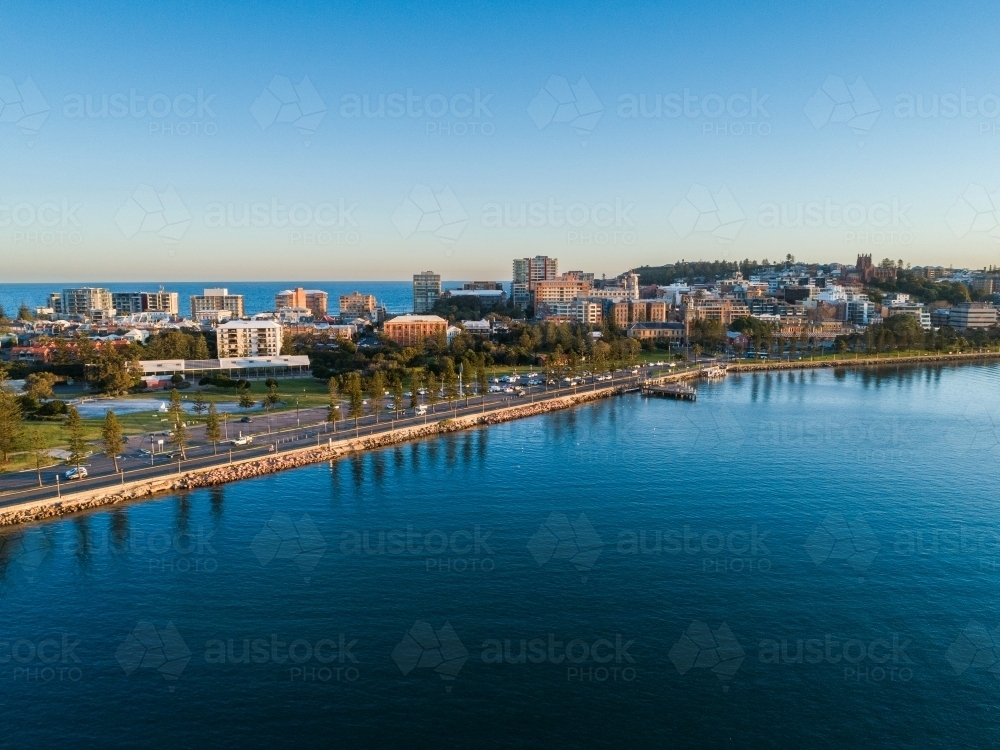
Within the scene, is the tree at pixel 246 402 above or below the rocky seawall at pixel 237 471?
above

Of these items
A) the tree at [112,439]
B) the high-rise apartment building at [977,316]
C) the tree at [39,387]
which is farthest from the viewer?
the high-rise apartment building at [977,316]

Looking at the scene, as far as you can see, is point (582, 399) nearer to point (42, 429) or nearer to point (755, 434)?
point (755, 434)

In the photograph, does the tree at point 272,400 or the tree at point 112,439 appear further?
the tree at point 272,400

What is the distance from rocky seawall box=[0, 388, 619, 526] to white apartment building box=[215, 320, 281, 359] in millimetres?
17275

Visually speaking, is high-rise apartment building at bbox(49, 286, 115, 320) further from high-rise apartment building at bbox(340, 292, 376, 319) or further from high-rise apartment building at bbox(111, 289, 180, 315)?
high-rise apartment building at bbox(340, 292, 376, 319)


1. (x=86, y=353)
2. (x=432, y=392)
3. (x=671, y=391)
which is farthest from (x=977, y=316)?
(x=86, y=353)

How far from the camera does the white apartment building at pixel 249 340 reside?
36.8 m

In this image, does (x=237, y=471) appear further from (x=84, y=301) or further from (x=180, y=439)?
(x=84, y=301)

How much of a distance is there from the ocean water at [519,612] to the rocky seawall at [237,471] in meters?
0.49

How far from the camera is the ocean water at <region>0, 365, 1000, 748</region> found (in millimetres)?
7473

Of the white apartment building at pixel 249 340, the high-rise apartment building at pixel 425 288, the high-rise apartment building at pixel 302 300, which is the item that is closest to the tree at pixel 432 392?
the white apartment building at pixel 249 340

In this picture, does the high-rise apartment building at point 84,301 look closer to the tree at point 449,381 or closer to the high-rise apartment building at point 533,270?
the high-rise apartment building at point 533,270

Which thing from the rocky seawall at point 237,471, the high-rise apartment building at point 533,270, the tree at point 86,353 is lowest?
the rocky seawall at point 237,471

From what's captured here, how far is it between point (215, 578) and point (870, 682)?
8757 mm
